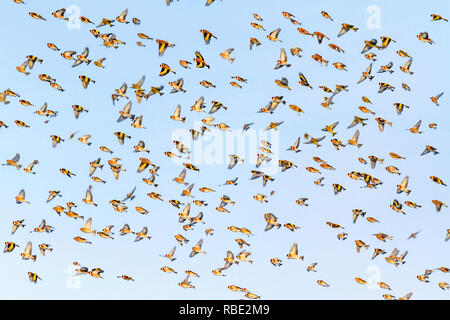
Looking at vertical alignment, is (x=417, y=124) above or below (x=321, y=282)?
above

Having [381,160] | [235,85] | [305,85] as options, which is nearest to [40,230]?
[235,85]

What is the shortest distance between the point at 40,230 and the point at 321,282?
24872 millimetres

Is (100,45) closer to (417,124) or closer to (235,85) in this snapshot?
(235,85)

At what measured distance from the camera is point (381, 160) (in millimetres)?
69375

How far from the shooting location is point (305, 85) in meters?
64.4

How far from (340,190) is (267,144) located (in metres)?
7.61
